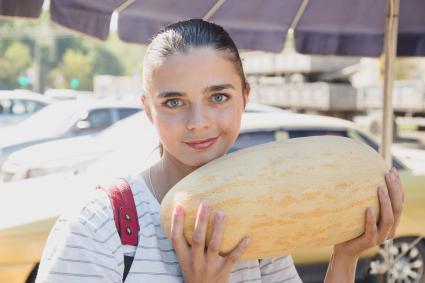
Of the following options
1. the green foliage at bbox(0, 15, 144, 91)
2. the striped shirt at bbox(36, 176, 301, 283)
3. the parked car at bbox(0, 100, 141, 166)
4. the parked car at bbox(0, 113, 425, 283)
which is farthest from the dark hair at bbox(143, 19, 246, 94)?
the green foliage at bbox(0, 15, 144, 91)

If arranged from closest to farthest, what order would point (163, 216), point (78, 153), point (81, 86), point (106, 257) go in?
1. point (106, 257)
2. point (163, 216)
3. point (78, 153)
4. point (81, 86)

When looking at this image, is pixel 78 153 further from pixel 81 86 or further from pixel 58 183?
pixel 81 86

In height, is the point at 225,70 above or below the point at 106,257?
above

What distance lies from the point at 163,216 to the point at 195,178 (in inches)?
5.4

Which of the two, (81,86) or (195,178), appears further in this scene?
(81,86)

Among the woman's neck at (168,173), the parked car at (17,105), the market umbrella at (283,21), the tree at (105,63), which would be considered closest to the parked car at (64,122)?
Result: the parked car at (17,105)

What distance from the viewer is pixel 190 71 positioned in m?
1.39

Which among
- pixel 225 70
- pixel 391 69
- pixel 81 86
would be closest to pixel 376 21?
pixel 391 69

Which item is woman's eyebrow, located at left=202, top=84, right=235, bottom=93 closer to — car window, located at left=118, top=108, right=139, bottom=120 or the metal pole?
the metal pole

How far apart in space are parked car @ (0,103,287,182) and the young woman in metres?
4.97

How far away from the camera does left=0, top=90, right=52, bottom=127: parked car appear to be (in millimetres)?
14680

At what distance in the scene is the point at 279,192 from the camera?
4.79 feet

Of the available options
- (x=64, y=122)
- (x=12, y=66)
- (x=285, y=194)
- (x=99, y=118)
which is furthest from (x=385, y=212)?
(x=12, y=66)

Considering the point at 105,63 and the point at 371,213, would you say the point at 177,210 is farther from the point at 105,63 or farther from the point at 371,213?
the point at 105,63
